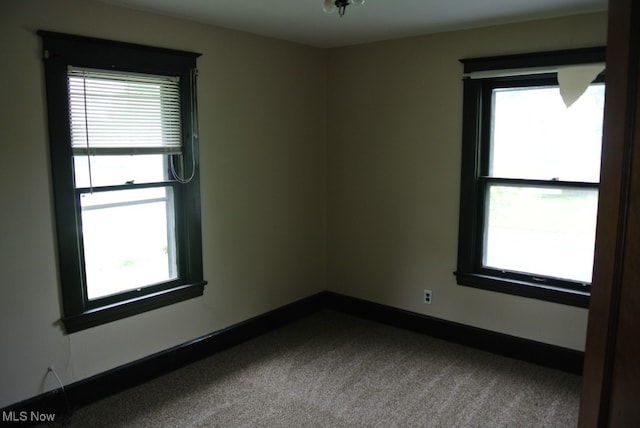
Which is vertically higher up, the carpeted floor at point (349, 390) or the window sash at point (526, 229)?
the window sash at point (526, 229)

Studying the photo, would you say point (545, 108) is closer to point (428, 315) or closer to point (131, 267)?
point (428, 315)

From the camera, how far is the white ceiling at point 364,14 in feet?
9.35

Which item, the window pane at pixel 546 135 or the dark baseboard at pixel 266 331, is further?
the window pane at pixel 546 135

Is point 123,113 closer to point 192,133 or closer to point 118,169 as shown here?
point 118,169

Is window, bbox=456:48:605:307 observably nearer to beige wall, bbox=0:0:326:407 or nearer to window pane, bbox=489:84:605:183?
window pane, bbox=489:84:605:183

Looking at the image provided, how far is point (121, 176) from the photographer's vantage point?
3.02m

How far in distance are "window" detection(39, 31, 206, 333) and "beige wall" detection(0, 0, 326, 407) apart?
8 cm

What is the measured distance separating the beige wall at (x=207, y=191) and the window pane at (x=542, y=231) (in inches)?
62.4

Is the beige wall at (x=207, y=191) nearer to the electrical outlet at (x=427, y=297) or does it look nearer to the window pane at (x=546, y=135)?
the electrical outlet at (x=427, y=297)

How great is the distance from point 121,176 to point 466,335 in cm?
273

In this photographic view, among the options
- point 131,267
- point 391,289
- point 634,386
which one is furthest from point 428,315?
point 634,386

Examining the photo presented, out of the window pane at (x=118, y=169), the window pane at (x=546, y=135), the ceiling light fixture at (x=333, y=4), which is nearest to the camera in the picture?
the ceiling light fixture at (x=333, y=4)

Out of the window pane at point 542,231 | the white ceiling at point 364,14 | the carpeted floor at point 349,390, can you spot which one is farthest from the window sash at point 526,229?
the white ceiling at point 364,14

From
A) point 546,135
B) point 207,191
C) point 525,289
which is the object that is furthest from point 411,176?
point 207,191
